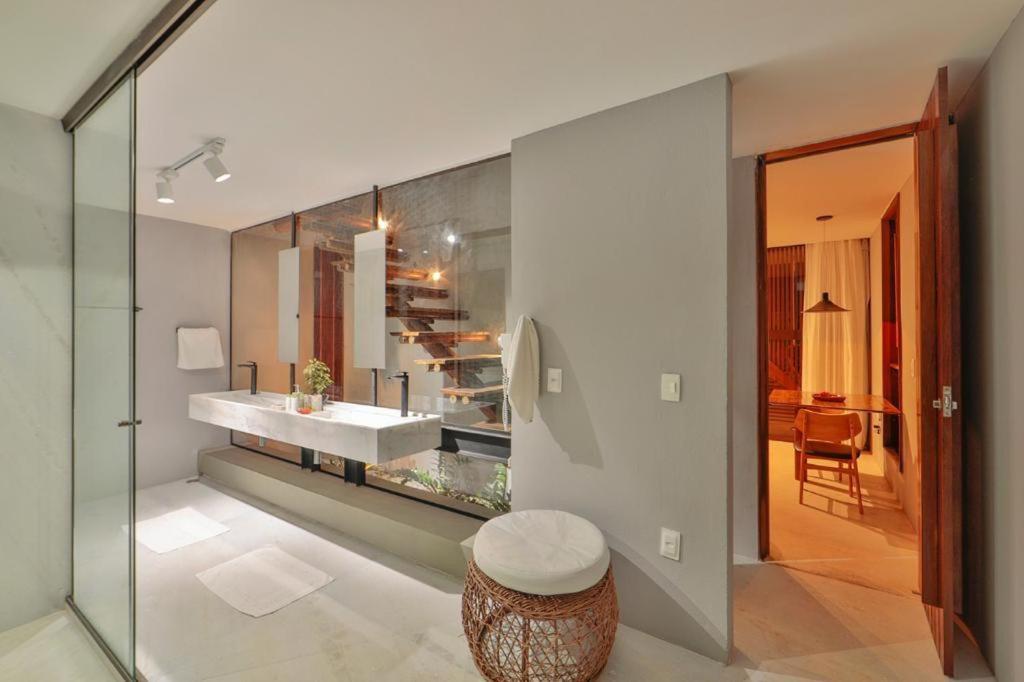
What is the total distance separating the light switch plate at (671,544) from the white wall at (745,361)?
914 mm

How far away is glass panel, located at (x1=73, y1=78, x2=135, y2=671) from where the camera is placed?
1804mm

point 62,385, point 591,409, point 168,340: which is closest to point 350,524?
point 62,385

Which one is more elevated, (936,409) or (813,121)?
(813,121)

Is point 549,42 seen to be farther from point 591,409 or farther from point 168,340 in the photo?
point 168,340

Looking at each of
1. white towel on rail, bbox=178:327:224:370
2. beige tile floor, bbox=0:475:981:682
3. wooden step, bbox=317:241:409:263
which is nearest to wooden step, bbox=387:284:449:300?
wooden step, bbox=317:241:409:263

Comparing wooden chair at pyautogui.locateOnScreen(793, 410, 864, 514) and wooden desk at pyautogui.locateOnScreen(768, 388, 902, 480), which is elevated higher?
wooden desk at pyautogui.locateOnScreen(768, 388, 902, 480)

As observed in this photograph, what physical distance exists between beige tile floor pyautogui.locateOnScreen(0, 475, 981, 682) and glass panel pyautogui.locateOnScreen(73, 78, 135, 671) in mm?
199

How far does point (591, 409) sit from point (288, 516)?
2550 millimetres

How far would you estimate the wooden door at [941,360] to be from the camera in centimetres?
181

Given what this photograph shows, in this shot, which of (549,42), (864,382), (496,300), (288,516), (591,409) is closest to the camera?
(549,42)

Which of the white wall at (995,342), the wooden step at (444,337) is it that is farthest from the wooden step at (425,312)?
the white wall at (995,342)

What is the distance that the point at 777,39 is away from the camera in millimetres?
1645

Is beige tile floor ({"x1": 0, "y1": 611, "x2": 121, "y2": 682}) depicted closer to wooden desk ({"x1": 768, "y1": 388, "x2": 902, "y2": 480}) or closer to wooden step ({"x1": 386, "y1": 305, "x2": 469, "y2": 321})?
wooden step ({"x1": 386, "y1": 305, "x2": 469, "y2": 321})

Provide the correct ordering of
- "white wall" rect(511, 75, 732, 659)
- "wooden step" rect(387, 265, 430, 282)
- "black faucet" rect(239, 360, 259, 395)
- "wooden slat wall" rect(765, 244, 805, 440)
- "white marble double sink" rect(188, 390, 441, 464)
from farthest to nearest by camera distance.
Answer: "wooden slat wall" rect(765, 244, 805, 440)
"black faucet" rect(239, 360, 259, 395)
"wooden step" rect(387, 265, 430, 282)
"white marble double sink" rect(188, 390, 441, 464)
"white wall" rect(511, 75, 732, 659)
